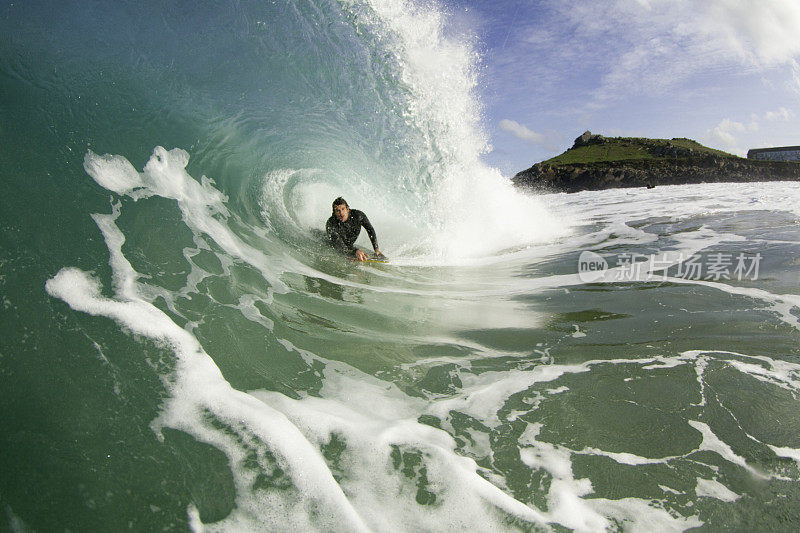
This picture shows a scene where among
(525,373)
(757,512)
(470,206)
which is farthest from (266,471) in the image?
(470,206)

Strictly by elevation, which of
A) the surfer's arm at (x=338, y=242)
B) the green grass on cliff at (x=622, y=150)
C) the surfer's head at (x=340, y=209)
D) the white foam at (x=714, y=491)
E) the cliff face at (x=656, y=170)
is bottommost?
the white foam at (x=714, y=491)

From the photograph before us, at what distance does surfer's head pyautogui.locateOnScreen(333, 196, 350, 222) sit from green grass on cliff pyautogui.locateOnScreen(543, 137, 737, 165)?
94946 millimetres

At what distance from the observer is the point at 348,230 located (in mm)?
7895

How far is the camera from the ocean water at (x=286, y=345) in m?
2.05

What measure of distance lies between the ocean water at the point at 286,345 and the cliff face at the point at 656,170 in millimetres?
70964

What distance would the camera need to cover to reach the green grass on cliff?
294 ft

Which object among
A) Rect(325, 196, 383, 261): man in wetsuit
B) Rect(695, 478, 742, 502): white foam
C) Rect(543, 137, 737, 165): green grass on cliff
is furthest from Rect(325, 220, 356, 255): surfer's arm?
Rect(543, 137, 737, 165): green grass on cliff

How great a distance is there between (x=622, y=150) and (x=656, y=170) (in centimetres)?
2767

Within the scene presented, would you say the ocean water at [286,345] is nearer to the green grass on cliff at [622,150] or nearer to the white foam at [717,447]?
the white foam at [717,447]

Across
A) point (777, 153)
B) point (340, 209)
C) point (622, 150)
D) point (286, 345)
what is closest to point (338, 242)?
point (340, 209)

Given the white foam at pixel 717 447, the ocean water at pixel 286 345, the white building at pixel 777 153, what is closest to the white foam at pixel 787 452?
the ocean water at pixel 286 345

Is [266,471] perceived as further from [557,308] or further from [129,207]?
[129,207]

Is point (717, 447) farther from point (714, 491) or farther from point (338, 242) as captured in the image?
point (338, 242)

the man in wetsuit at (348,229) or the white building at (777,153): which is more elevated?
the white building at (777,153)
